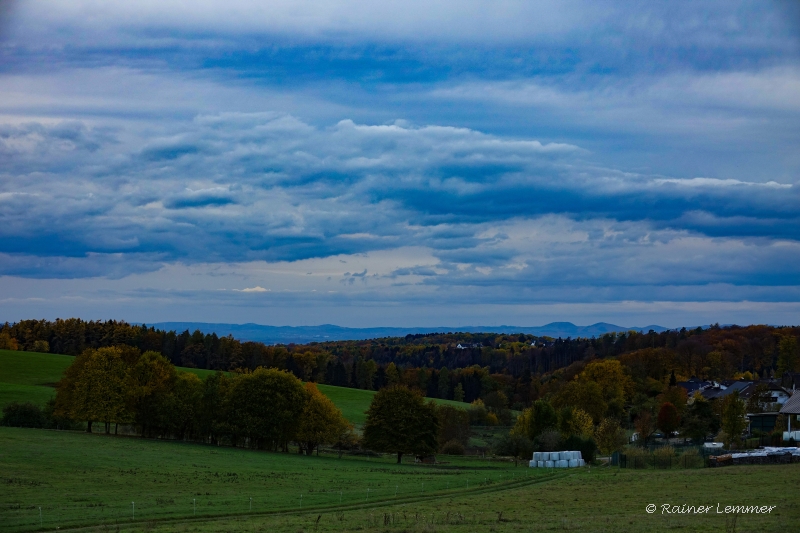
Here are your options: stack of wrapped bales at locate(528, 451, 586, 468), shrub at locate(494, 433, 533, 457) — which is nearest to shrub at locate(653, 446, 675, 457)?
stack of wrapped bales at locate(528, 451, 586, 468)

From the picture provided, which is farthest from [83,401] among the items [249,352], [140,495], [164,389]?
[249,352]

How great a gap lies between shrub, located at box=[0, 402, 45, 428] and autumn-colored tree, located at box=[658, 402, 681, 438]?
80.4 metres

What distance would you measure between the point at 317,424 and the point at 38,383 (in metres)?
62.8

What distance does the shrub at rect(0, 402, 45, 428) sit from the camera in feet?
286

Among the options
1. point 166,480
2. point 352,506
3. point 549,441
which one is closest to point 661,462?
point 549,441

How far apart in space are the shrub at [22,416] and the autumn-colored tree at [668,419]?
80.4 meters

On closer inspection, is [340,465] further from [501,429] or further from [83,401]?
[501,429]

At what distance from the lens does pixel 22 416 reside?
289 ft

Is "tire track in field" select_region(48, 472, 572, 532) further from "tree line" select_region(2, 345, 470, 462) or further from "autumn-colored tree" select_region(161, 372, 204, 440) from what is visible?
"autumn-colored tree" select_region(161, 372, 204, 440)

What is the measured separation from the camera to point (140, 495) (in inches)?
1642

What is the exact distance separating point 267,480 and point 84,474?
12.3 metres

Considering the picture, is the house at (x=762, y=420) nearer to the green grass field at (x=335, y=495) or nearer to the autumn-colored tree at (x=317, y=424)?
the green grass field at (x=335, y=495)

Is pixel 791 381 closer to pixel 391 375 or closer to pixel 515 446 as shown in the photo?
pixel 515 446

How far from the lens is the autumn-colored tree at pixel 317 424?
88625 millimetres
